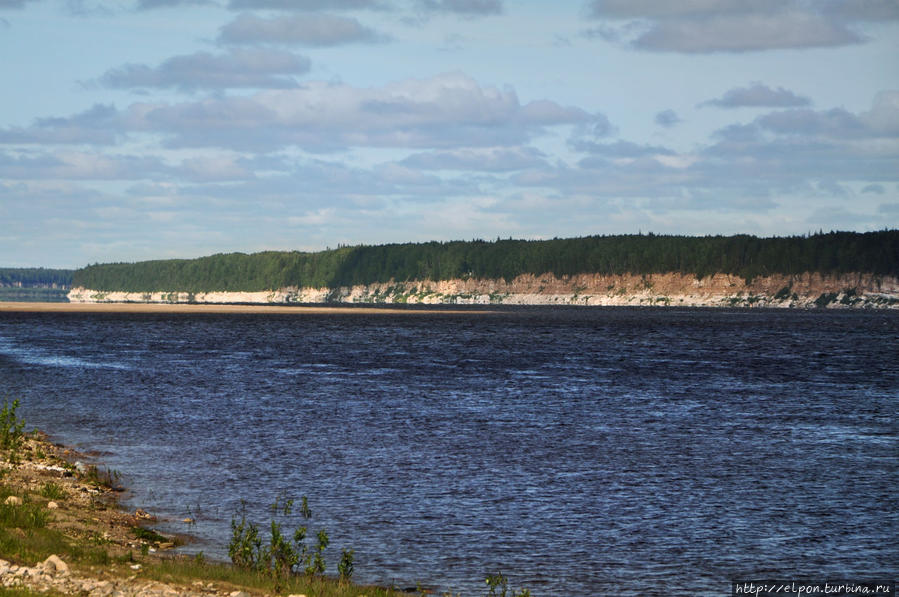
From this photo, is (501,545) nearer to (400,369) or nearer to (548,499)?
(548,499)

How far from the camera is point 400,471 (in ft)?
97.2

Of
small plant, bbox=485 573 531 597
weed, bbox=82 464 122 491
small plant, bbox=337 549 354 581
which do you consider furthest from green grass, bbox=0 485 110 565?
small plant, bbox=485 573 531 597

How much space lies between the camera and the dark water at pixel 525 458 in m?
20.8

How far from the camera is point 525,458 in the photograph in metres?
32.2

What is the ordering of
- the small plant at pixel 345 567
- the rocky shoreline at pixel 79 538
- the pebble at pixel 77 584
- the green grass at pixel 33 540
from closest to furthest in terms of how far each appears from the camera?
the pebble at pixel 77 584
the rocky shoreline at pixel 79 538
the green grass at pixel 33 540
the small plant at pixel 345 567

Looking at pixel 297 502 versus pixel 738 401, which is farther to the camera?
pixel 738 401

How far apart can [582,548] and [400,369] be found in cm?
4947

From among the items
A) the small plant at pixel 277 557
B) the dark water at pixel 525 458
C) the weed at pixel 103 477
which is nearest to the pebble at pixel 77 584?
the small plant at pixel 277 557

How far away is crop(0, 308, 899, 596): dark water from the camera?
68.1ft

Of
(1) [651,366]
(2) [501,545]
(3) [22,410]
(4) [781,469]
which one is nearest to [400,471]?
(2) [501,545]

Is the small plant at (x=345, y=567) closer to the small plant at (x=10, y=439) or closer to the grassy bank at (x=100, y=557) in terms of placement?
the grassy bank at (x=100, y=557)

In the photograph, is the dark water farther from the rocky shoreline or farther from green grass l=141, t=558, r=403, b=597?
green grass l=141, t=558, r=403, b=597

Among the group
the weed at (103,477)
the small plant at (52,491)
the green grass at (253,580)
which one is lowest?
the weed at (103,477)

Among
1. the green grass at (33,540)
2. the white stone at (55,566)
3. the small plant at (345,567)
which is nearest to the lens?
the white stone at (55,566)
